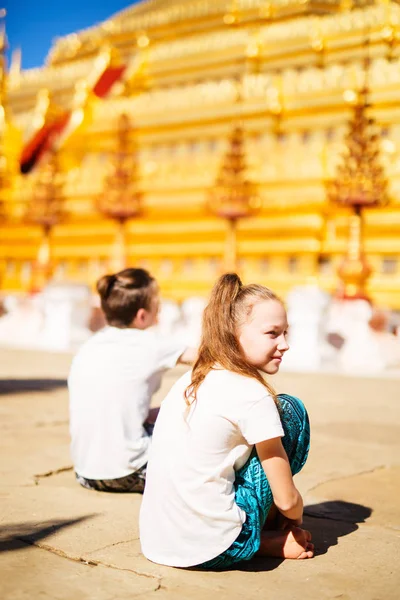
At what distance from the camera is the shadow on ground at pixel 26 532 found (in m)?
2.47

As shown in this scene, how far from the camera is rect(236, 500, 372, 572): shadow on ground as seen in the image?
2.43 m

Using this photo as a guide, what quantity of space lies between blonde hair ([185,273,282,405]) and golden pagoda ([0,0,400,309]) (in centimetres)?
1141

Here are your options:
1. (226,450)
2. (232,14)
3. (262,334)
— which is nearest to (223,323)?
(262,334)

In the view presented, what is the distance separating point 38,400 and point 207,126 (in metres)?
12.7

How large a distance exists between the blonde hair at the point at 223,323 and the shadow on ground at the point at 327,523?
516 millimetres

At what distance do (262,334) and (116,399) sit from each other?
1036mm

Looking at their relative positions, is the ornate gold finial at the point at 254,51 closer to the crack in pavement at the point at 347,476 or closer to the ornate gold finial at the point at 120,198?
the ornate gold finial at the point at 120,198

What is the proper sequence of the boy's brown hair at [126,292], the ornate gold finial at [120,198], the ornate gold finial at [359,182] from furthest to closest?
the ornate gold finial at [120,198] < the ornate gold finial at [359,182] < the boy's brown hair at [126,292]

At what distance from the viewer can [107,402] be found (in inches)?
127

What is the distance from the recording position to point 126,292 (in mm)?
3348

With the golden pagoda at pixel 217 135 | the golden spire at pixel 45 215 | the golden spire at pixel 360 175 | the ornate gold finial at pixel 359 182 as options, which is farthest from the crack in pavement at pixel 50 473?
the golden spire at pixel 45 215

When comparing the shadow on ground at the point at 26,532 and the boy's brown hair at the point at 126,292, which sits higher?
the boy's brown hair at the point at 126,292

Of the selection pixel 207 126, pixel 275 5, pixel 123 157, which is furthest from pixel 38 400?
pixel 275 5

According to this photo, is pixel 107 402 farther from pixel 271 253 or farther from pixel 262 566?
pixel 271 253
